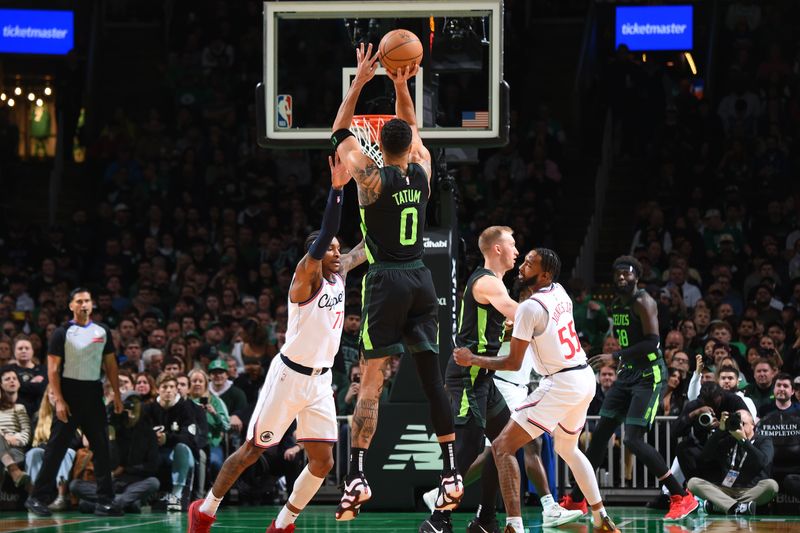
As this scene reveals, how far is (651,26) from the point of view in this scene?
2469 cm

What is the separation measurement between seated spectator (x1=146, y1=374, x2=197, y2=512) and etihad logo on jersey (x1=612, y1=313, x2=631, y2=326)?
4593mm

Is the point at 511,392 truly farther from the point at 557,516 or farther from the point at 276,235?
the point at 276,235

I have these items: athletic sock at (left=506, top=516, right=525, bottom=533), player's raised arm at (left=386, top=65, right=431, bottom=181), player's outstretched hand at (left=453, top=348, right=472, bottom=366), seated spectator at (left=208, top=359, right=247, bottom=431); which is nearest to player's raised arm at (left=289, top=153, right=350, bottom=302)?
player's raised arm at (left=386, top=65, right=431, bottom=181)

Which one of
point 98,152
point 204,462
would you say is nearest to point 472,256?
point 204,462

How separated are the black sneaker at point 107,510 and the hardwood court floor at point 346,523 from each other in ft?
0.49

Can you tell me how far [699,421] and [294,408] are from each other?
549 centimetres

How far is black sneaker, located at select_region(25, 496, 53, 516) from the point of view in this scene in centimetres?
1423

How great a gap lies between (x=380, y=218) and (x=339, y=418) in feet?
20.3

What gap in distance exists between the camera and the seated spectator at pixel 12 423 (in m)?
15.2

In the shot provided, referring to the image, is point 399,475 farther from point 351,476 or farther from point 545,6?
point 545,6

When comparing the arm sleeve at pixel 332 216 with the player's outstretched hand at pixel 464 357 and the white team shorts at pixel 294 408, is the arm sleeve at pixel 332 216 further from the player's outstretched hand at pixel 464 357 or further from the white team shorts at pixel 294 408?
the player's outstretched hand at pixel 464 357

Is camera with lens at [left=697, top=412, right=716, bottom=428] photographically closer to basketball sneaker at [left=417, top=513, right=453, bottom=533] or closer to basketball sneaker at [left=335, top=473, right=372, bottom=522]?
basketball sneaker at [left=417, top=513, right=453, bottom=533]

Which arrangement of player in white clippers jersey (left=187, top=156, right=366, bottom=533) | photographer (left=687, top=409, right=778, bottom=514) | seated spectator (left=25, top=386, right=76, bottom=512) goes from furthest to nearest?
seated spectator (left=25, top=386, right=76, bottom=512) < photographer (left=687, top=409, right=778, bottom=514) < player in white clippers jersey (left=187, top=156, right=366, bottom=533)

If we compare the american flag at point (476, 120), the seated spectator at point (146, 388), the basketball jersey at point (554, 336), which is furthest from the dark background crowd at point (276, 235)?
the basketball jersey at point (554, 336)
